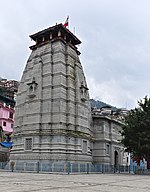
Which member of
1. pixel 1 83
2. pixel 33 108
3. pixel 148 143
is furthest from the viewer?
pixel 1 83

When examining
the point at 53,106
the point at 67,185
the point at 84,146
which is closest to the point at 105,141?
the point at 84,146

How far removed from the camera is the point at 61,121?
109 feet

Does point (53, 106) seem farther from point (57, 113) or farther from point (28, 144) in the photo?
point (28, 144)

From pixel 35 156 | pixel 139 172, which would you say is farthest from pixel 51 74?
pixel 139 172

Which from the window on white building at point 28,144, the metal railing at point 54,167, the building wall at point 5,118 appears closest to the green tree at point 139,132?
the metal railing at point 54,167

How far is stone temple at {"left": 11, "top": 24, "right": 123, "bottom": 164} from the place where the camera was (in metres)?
33.0

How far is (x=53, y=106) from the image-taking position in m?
34.3

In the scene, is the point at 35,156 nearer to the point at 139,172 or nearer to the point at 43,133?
the point at 43,133

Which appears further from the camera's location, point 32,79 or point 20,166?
point 32,79

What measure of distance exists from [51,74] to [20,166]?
12.7 m

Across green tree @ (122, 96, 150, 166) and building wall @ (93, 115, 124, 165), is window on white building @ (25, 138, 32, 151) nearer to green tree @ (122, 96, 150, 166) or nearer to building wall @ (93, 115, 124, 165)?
building wall @ (93, 115, 124, 165)

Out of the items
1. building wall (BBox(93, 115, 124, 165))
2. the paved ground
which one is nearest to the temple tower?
building wall (BBox(93, 115, 124, 165))

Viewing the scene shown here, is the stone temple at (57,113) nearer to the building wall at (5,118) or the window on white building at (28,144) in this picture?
the window on white building at (28,144)

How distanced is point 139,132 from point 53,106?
446 inches
